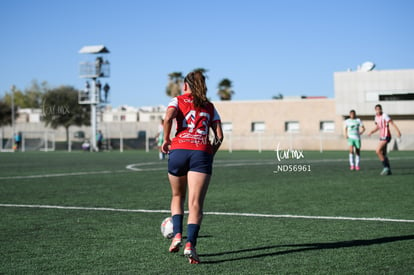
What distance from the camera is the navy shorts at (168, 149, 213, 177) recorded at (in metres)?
Answer: 6.62

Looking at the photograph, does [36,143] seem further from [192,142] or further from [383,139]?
[192,142]

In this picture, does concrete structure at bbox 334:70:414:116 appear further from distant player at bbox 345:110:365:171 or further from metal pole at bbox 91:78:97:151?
distant player at bbox 345:110:365:171

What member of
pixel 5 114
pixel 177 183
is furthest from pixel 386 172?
pixel 5 114

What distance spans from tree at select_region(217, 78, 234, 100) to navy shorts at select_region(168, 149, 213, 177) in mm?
82276

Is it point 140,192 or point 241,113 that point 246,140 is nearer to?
point 241,113

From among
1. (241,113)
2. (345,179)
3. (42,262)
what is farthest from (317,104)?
(42,262)

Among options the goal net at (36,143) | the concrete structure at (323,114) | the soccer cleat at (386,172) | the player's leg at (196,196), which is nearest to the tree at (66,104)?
the goal net at (36,143)

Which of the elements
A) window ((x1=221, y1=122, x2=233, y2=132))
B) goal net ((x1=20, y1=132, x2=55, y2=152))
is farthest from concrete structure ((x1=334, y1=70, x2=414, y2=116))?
goal net ((x1=20, y1=132, x2=55, y2=152))

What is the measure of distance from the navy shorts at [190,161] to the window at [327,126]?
176ft

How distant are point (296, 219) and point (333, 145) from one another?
44.0 meters

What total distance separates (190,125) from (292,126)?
2177 inches

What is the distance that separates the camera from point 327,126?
59.8 metres

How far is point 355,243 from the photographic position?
293 inches

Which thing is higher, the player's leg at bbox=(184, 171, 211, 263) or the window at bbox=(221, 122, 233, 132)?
the window at bbox=(221, 122, 233, 132)
